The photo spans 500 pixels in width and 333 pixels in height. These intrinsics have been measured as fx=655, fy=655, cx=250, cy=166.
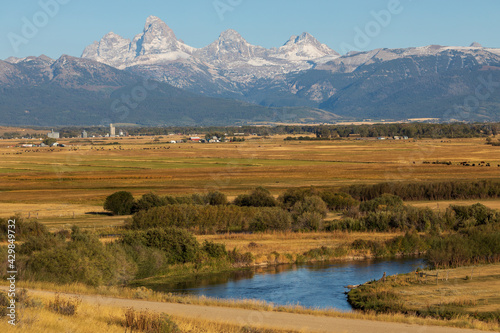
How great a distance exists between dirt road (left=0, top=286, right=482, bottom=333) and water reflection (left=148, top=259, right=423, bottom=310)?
612 centimetres

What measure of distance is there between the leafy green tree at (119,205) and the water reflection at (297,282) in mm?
26672

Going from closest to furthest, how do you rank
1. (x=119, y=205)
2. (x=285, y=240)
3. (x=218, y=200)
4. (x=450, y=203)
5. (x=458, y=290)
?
(x=458, y=290)
(x=285, y=240)
(x=119, y=205)
(x=218, y=200)
(x=450, y=203)

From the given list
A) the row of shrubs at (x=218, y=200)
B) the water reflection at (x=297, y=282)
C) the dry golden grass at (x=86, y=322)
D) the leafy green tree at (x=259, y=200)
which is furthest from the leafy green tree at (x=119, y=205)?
the dry golden grass at (x=86, y=322)

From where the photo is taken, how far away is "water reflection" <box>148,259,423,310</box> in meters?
34.2

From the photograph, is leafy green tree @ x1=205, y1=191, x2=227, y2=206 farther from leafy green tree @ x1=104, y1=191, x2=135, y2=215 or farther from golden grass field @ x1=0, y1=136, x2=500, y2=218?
golden grass field @ x1=0, y1=136, x2=500, y2=218

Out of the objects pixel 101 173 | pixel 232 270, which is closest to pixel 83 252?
pixel 232 270

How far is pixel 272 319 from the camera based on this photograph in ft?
83.3

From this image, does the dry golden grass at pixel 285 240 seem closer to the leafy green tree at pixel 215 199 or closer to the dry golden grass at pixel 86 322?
the leafy green tree at pixel 215 199

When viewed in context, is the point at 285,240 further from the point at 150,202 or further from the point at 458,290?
the point at 150,202

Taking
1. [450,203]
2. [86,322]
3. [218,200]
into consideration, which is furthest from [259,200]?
[86,322]

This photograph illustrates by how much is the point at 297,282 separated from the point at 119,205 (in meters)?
31.7

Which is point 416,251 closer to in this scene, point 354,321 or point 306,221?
point 306,221

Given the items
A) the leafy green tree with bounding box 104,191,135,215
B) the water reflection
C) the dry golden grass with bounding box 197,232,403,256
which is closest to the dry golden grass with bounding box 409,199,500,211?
the dry golden grass with bounding box 197,232,403,256

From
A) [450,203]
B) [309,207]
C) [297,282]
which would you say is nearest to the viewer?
[297,282]
